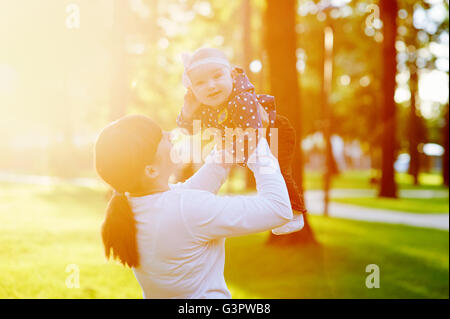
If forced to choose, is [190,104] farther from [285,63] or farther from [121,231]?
[285,63]

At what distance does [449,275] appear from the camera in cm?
804

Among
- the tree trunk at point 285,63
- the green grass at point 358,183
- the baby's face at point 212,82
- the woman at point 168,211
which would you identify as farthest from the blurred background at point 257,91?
the green grass at point 358,183

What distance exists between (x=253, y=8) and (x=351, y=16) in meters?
8.63

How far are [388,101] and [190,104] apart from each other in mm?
19936

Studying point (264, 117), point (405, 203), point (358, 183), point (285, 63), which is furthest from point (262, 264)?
point (358, 183)

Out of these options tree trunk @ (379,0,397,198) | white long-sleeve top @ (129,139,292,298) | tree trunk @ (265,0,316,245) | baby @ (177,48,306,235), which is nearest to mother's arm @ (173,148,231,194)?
white long-sleeve top @ (129,139,292,298)

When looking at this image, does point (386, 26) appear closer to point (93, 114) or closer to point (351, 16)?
point (351, 16)

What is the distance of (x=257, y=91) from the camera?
253 centimetres

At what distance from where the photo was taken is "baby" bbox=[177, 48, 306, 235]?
2158 mm

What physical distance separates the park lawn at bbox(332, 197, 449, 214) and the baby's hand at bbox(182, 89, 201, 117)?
1583cm
